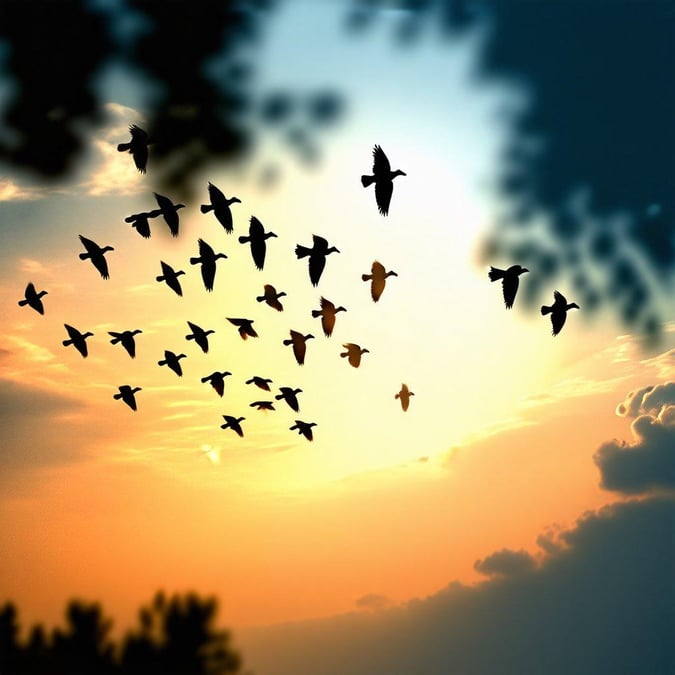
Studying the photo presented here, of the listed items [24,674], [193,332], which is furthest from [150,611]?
[193,332]

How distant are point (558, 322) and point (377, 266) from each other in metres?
4.72

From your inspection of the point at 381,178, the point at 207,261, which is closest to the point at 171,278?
the point at 207,261

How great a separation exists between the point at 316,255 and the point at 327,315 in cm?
210

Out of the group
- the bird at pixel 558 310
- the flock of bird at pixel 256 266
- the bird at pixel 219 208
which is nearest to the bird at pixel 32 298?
the flock of bird at pixel 256 266

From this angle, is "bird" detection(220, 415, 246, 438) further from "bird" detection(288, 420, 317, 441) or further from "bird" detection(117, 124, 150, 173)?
"bird" detection(117, 124, 150, 173)

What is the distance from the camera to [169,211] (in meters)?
17.4

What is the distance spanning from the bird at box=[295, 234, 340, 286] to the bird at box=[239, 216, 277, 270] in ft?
2.52

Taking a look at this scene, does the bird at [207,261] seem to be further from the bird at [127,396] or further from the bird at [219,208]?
the bird at [127,396]

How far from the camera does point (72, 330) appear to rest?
70.5 ft

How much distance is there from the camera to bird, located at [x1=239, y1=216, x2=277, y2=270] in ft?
56.5

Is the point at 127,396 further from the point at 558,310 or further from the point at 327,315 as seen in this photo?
the point at 558,310

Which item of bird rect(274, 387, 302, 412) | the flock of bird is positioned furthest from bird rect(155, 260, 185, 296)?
bird rect(274, 387, 302, 412)

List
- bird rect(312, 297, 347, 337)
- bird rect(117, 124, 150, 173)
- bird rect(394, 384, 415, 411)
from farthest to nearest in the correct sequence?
1. bird rect(394, 384, 415, 411)
2. bird rect(312, 297, 347, 337)
3. bird rect(117, 124, 150, 173)

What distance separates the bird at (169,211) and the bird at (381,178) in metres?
4.38
